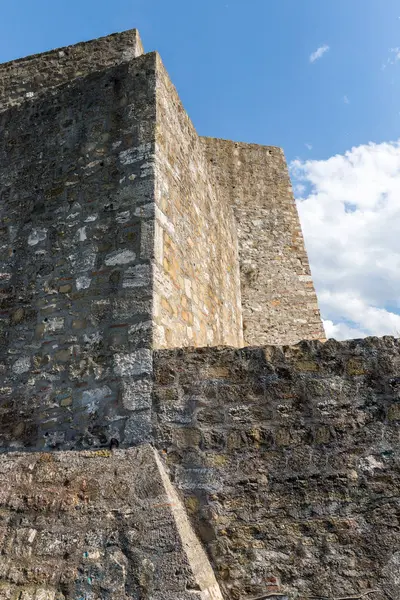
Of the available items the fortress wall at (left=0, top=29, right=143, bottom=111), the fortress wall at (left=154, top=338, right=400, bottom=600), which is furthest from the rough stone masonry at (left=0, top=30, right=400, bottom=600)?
the fortress wall at (left=0, top=29, right=143, bottom=111)

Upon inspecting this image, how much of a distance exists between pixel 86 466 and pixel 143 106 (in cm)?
294

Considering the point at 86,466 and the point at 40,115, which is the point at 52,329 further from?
the point at 40,115

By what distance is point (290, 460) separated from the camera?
9.64 ft

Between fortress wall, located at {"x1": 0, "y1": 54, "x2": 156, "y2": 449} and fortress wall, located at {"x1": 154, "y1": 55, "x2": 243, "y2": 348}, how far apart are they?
147 mm

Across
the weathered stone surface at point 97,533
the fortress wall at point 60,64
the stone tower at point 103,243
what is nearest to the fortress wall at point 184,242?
the stone tower at point 103,243

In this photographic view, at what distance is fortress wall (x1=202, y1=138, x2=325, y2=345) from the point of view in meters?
8.50

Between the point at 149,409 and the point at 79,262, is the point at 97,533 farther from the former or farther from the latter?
the point at 79,262

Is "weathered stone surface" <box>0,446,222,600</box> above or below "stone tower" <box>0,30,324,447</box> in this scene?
below

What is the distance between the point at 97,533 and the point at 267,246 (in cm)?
693

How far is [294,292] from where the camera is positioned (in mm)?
8828

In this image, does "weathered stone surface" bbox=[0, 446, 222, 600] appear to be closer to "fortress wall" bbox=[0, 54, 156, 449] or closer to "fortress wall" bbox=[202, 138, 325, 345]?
"fortress wall" bbox=[0, 54, 156, 449]

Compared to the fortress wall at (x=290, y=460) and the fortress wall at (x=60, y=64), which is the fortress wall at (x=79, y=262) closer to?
the fortress wall at (x=290, y=460)

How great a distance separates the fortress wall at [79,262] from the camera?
335 cm

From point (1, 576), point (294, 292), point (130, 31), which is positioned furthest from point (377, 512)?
point (294, 292)
